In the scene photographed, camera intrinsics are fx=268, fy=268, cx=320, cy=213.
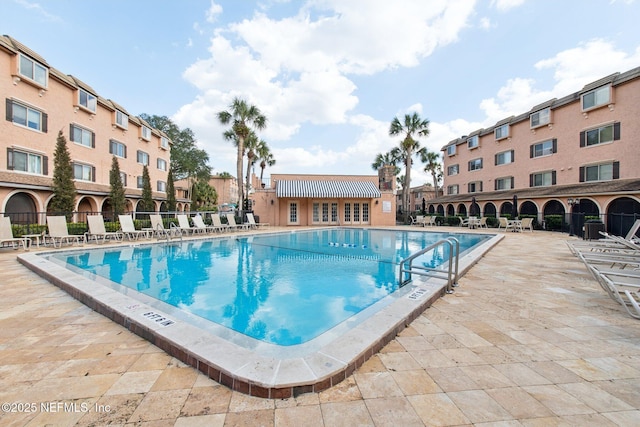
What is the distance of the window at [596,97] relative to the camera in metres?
19.8

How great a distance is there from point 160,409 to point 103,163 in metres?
27.9

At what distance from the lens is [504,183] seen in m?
29.0

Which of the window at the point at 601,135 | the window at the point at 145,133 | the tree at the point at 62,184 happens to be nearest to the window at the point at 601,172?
the window at the point at 601,135

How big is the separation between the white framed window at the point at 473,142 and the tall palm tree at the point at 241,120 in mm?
24911

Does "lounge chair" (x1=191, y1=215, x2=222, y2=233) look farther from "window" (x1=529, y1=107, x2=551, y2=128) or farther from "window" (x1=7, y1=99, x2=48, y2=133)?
"window" (x1=529, y1=107, x2=551, y2=128)

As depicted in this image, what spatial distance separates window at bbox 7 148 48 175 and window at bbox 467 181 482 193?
40002 millimetres

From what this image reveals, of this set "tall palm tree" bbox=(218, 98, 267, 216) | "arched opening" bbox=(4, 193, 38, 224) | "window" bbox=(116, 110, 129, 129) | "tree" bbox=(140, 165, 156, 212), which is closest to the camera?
"arched opening" bbox=(4, 193, 38, 224)

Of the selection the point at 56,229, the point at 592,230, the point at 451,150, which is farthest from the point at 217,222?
the point at 451,150

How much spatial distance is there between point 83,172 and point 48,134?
3736mm

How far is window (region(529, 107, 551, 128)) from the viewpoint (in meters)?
24.1

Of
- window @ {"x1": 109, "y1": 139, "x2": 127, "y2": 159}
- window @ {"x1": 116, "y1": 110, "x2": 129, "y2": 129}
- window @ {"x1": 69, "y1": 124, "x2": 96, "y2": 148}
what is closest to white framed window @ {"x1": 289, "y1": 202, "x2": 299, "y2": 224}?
window @ {"x1": 109, "y1": 139, "x2": 127, "y2": 159}

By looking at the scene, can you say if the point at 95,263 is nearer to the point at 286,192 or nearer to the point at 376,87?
the point at 286,192

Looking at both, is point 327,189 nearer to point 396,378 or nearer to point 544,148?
point 544,148

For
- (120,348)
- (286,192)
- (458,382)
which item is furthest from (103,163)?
(458,382)
